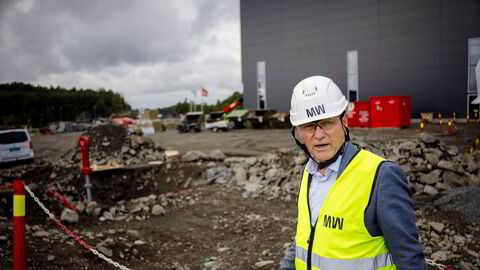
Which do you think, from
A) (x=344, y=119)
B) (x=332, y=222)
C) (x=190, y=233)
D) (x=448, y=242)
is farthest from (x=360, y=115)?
(x=332, y=222)

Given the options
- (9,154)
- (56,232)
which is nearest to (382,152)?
(56,232)

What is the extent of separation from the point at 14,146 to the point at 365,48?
26.5 metres

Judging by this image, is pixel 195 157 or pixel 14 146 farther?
pixel 14 146

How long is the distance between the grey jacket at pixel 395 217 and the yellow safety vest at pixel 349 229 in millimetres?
39

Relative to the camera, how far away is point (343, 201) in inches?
66.0

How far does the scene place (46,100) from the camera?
74.2m

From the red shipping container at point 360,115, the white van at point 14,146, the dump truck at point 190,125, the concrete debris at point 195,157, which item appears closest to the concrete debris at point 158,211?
the concrete debris at point 195,157

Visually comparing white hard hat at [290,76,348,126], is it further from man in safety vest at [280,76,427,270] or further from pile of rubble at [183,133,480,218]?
pile of rubble at [183,133,480,218]

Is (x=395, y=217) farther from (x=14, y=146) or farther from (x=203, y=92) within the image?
(x=203, y=92)

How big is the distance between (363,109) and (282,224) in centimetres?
Result: 1846

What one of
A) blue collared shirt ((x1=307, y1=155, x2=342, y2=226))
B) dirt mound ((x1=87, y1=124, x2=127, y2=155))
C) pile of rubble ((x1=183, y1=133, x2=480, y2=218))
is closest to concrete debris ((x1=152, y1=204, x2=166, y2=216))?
pile of rubble ((x1=183, y1=133, x2=480, y2=218))

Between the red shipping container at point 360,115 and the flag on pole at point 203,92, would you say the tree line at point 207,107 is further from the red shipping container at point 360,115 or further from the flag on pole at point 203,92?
the red shipping container at point 360,115

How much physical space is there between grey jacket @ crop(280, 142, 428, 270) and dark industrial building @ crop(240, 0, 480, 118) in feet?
83.1

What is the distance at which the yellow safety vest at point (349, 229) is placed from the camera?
1642 mm
